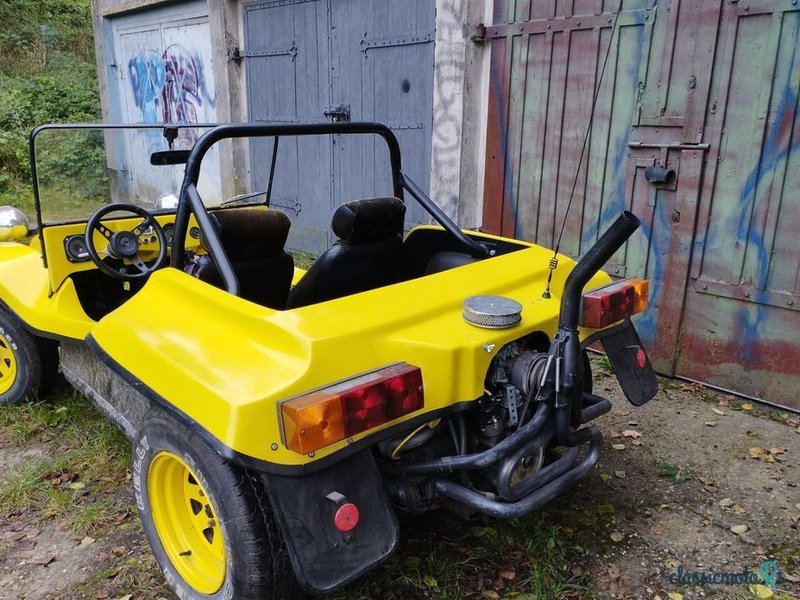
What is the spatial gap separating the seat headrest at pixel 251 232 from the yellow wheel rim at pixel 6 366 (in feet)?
5.55

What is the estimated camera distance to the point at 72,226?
3.24 meters

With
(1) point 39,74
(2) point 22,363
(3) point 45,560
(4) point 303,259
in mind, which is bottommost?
(3) point 45,560

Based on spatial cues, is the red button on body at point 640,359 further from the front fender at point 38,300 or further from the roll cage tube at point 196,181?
the front fender at point 38,300

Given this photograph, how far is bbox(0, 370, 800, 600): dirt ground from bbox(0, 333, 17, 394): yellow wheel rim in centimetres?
32

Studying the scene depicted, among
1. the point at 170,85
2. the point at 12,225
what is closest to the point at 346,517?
the point at 12,225

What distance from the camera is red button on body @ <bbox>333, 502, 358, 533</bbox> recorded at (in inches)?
73.7

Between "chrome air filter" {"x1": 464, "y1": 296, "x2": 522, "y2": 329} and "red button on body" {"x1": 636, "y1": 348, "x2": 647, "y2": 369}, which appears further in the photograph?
"red button on body" {"x1": 636, "y1": 348, "x2": 647, "y2": 369}

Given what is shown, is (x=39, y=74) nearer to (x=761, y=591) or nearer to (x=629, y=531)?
(x=629, y=531)

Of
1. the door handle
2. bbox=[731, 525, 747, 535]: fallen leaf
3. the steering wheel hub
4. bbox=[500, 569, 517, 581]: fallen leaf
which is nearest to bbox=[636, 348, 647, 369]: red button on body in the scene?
bbox=[731, 525, 747, 535]: fallen leaf

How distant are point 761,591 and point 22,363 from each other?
142 inches

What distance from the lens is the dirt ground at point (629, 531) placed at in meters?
2.46

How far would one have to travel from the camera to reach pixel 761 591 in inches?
96.0

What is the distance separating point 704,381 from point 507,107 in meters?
2.33

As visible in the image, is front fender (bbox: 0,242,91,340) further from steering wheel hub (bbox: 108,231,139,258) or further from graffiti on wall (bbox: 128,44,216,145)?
graffiti on wall (bbox: 128,44,216,145)
